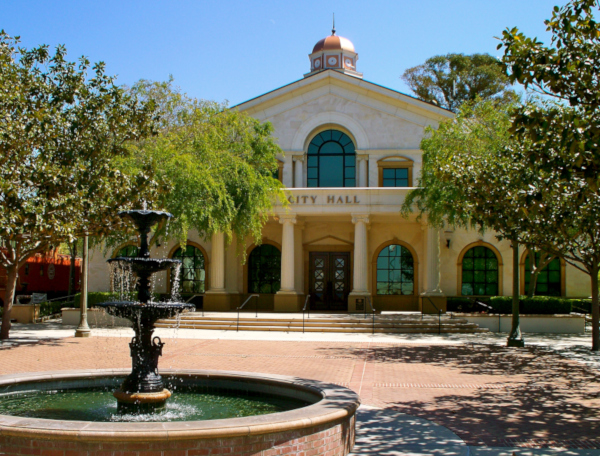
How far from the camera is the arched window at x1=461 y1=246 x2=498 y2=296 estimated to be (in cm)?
2988

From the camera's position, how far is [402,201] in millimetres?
27250

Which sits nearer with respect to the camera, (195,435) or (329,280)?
(195,435)

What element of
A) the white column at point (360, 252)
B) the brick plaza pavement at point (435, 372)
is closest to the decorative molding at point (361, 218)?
the white column at point (360, 252)

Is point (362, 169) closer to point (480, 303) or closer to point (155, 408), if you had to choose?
point (480, 303)

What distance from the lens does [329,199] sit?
27.4 m

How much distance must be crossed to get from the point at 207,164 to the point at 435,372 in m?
12.5

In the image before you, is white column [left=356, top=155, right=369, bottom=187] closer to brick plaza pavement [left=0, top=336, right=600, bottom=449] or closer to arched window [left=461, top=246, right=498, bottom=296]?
arched window [left=461, top=246, right=498, bottom=296]

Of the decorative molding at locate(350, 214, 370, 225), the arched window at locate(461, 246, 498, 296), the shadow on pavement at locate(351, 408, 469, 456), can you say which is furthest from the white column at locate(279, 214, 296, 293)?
the shadow on pavement at locate(351, 408, 469, 456)

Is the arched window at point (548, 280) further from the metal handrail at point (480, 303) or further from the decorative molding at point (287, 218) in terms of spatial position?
the decorative molding at point (287, 218)

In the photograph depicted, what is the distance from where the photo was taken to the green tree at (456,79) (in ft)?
156

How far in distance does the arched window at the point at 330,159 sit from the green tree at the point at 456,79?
1939cm

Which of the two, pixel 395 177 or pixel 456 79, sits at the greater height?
pixel 456 79

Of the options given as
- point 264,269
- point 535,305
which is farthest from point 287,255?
point 535,305

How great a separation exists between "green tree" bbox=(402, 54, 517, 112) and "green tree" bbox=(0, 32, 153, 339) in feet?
111
